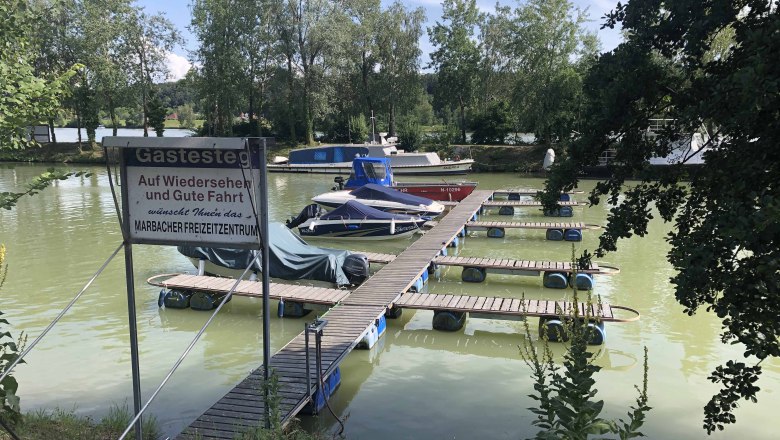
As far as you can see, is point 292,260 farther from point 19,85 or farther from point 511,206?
point 511,206

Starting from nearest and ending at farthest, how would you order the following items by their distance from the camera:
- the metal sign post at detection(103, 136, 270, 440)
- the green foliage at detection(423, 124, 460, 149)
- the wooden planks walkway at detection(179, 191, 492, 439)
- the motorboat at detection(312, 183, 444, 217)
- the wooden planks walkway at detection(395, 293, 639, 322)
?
1. the metal sign post at detection(103, 136, 270, 440)
2. the wooden planks walkway at detection(179, 191, 492, 439)
3. the wooden planks walkway at detection(395, 293, 639, 322)
4. the motorboat at detection(312, 183, 444, 217)
5. the green foliage at detection(423, 124, 460, 149)

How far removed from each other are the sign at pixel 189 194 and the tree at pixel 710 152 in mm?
2881

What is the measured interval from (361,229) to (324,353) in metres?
10.0

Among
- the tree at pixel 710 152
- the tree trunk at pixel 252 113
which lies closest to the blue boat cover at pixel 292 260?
the tree at pixel 710 152

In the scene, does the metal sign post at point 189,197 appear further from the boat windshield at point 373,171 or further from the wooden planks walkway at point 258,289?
the boat windshield at point 373,171

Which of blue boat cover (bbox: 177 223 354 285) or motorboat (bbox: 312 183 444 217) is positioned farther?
motorboat (bbox: 312 183 444 217)

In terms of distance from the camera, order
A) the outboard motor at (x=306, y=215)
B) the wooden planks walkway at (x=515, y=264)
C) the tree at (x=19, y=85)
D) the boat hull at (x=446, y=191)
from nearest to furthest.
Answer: the tree at (x=19, y=85) → the wooden planks walkway at (x=515, y=264) → the outboard motor at (x=306, y=215) → the boat hull at (x=446, y=191)

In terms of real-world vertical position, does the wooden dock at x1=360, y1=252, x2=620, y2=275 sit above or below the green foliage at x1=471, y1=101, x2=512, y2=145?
below

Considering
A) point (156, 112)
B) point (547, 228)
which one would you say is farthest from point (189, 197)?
point (156, 112)

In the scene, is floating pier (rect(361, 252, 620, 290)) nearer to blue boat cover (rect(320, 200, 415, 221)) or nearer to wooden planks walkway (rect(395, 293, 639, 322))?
wooden planks walkway (rect(395, 293, 639, 322))

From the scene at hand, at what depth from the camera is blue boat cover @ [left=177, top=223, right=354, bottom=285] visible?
43.2ft

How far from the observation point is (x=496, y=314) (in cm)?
1074

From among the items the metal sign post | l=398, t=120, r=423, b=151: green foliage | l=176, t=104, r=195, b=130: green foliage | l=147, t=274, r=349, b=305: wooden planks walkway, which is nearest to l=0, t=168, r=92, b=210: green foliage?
the metal sign post

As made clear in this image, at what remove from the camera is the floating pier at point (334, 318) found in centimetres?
707
